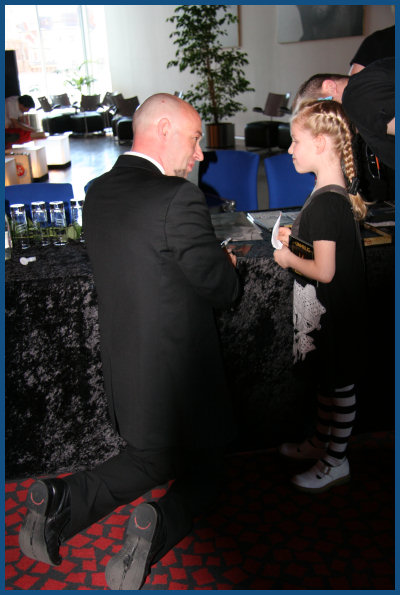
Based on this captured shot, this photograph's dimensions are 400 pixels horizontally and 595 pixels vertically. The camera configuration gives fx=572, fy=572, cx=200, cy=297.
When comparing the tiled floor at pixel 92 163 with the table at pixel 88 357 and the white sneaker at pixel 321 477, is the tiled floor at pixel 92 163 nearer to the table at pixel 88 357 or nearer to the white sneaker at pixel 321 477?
the table at pixel 88 357

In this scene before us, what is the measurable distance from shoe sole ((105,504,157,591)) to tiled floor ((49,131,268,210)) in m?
4.64

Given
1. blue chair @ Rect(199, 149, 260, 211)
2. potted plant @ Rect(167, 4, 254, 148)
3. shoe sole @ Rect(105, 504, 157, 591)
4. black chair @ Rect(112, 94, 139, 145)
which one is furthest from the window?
shoe sole @ Rect(105, 504, 157, 591)

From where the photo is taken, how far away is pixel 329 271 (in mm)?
1841

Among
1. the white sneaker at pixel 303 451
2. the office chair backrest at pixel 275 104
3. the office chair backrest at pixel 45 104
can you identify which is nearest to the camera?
the white sneaker at pixel 303 451

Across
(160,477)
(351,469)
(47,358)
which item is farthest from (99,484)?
(351,469)

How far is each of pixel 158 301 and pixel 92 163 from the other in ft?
27.1

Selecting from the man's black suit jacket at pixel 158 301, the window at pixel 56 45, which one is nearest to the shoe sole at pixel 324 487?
the man's black suit jacket at pixel 158 301

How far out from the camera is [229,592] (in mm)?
1840

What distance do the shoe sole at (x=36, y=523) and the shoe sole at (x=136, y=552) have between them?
237 mm

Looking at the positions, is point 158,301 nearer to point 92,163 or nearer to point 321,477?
point 321,477

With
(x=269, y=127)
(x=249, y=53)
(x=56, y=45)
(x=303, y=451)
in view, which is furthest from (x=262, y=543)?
(x=56, y=45)

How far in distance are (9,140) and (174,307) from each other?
717 cm

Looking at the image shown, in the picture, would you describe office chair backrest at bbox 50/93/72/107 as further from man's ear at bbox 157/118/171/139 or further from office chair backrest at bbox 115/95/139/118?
man's ear at bbox 157/118/171/139

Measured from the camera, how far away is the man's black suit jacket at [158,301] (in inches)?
63.7
